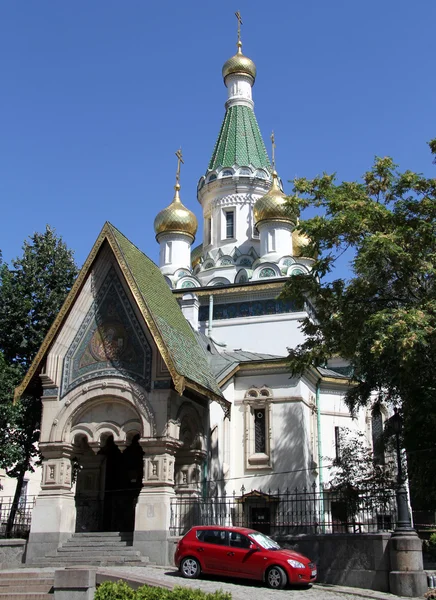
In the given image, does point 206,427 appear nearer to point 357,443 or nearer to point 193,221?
point 357,443

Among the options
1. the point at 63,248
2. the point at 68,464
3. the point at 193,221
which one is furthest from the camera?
the point at 193,221

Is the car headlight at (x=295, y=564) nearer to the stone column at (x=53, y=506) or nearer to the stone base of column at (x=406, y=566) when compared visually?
the stone base of column at (x=406, y=566)

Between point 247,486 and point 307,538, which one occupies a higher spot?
point 247,486

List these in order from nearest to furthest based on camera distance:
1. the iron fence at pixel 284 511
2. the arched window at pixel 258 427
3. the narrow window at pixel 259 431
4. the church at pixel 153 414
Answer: the iron fence at pixel 284 511 → the church at pixel 153 414 → the arched window at pixel 258 427 → the narrow window at pixel 259 431

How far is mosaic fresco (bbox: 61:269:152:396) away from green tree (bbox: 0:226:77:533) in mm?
3373

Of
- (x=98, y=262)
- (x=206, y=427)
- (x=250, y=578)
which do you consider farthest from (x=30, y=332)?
(x=250, y=578)

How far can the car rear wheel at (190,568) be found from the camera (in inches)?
504

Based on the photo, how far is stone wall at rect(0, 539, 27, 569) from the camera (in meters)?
15.4

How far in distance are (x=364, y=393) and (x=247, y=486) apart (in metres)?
5.38

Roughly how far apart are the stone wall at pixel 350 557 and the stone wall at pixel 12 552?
6.18 m

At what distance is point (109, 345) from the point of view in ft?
54.7

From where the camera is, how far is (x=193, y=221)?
31.3 m

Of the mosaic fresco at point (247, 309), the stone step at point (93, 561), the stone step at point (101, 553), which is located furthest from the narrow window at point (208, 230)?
the stone step at point (93, 561)

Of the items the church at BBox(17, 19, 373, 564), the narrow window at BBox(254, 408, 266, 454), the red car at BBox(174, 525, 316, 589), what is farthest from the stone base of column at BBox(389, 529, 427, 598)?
the narrow window at BBox(254, 408, 266, 454)
